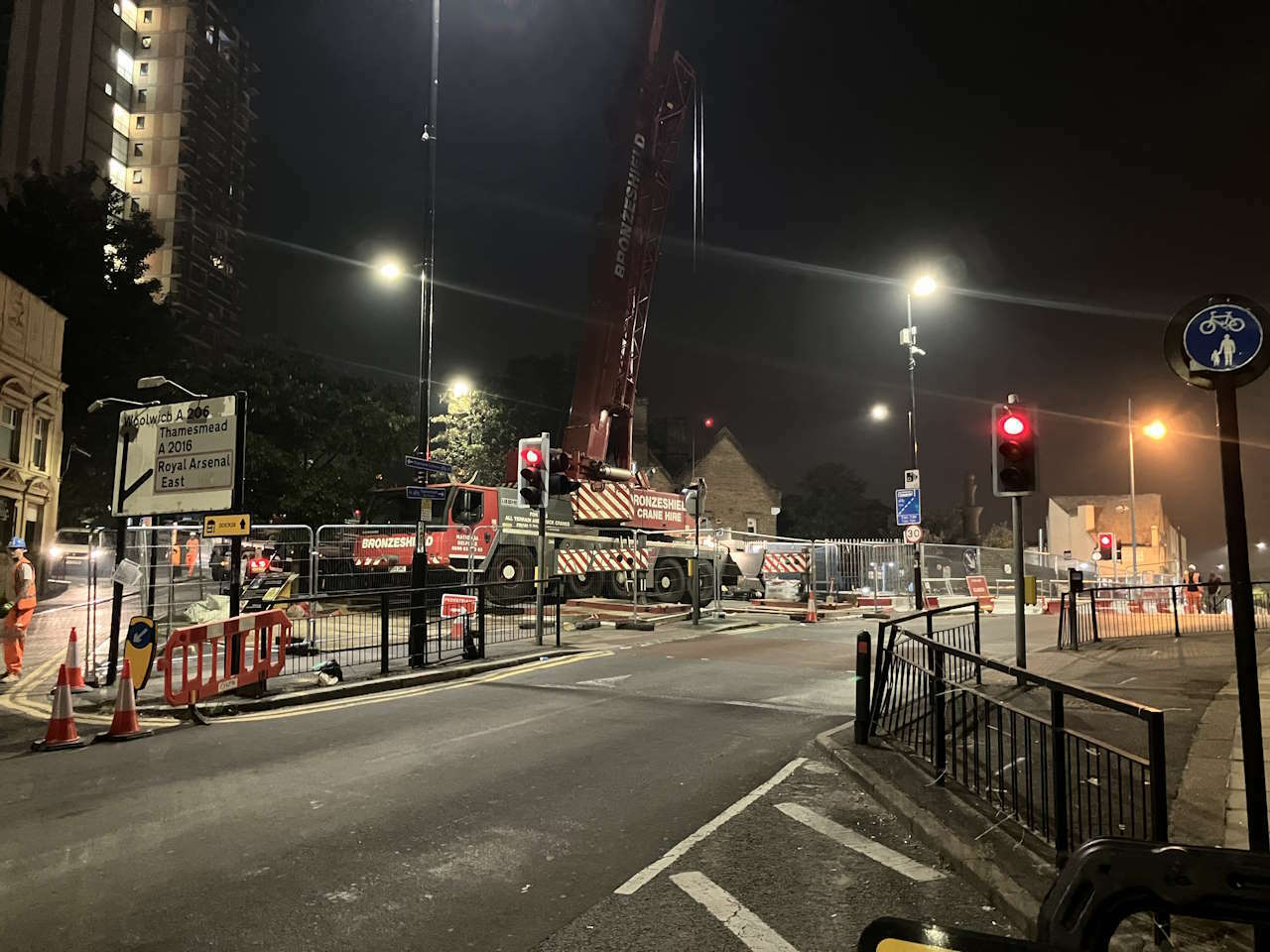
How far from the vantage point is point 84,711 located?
32.0 feet

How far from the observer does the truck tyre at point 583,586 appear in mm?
24000

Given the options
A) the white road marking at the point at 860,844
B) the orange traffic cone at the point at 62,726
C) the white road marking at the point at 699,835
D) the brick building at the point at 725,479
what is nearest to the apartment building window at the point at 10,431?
the orange traffic cone at the point at 62,726

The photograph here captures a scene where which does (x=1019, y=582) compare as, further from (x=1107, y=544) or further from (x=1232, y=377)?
(x=1107, y=544)

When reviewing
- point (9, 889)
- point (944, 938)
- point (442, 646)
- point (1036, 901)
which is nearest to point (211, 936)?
point (9, 889)

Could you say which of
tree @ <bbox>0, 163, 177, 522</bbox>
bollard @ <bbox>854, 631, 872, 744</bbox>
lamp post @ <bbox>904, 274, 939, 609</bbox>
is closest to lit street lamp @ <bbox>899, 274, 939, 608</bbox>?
lamp post @ <bbox>904, 274, 939, 609</bbox>

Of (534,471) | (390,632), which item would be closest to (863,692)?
(534,471)

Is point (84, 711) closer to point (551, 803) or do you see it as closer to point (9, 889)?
point (9, 889)

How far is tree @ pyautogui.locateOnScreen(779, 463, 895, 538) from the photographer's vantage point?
215 ft

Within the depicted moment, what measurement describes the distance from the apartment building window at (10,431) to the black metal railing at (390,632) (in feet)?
46.9

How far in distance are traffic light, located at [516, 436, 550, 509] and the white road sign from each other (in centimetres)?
499

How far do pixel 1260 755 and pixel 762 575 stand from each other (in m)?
22.4

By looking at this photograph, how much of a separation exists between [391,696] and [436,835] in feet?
18.0

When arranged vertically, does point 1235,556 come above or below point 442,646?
above

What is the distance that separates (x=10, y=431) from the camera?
26.0 m
